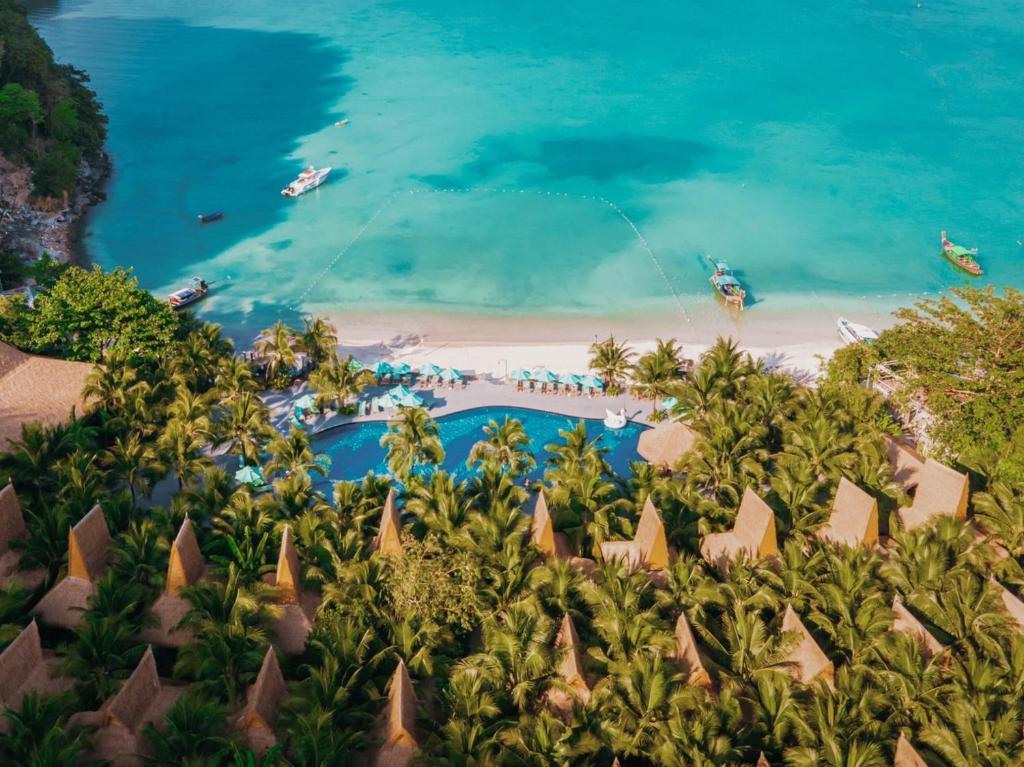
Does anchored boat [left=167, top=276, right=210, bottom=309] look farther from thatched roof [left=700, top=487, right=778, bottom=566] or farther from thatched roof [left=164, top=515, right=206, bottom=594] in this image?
thatched roof [left=700, top=487, right=778, bottom=566]

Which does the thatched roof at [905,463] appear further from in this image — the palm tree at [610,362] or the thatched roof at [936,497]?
the palm tree at [610,362]

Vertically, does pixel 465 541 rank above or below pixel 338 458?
above

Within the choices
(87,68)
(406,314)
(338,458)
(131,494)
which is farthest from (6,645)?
(87,68)

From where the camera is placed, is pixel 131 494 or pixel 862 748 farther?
pixel 131 494

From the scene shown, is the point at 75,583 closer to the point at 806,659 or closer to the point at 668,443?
the point at 806,659

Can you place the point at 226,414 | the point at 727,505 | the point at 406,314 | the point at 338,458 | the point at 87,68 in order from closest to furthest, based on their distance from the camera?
1. the point at 727,505
2. the point at 226,414
3. the point at 338,458
4. the point at 406,314
5. the point at 87,68

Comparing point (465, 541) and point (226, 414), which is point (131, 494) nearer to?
point (226, 414)
